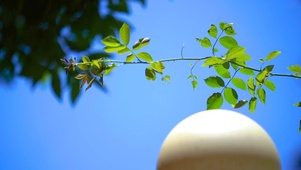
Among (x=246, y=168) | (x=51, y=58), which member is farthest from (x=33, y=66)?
(x=246, y=168)

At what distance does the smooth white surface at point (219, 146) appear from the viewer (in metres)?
0.48

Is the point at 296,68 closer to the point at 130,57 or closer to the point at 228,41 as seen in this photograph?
the point at 228,41

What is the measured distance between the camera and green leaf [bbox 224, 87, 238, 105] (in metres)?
0.63

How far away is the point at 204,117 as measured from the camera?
21.0 inches

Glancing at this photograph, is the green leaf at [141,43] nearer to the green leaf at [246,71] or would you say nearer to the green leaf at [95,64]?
the green leaf at [95,64]

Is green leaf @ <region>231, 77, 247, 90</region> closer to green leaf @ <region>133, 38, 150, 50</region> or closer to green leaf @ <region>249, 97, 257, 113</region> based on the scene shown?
green leaf @ <region>249, 97, 257, 113</region>

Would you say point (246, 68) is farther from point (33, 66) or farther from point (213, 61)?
point (33, 66)

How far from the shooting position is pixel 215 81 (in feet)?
2.06

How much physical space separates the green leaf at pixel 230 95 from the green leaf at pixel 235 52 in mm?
73

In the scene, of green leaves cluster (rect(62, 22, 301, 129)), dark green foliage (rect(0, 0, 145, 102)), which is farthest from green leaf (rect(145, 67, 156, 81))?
dark green foliage (rect(0, 0, 145, 102))

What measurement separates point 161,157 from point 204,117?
8 centimetres

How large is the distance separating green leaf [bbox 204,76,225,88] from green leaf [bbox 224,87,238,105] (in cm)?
1

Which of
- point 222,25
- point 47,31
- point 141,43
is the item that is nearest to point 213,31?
point 222,25

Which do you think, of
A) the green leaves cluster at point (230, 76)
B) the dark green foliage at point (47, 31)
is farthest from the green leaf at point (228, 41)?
the dark green foliage at point (47, 31)
